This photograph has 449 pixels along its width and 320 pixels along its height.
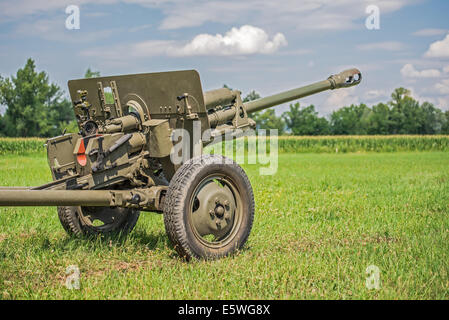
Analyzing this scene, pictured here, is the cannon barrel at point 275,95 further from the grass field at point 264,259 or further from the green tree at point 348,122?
the green tree at point 348,122

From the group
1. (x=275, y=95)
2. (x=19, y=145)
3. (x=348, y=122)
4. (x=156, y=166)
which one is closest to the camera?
(x=156, y=166)

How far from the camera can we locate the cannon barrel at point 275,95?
21.0 feet

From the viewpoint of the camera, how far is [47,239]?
266 inches

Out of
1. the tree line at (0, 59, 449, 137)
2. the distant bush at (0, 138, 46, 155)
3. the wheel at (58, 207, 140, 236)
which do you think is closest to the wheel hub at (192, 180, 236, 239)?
the wheel at (58, 207, 140, 236)

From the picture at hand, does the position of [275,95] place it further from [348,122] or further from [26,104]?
[348,122]

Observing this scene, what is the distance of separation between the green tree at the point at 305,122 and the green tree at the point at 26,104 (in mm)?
37874

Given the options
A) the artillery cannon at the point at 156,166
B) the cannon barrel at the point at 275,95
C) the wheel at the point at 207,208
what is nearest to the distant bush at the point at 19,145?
the cannon barrel at the point at 275,95

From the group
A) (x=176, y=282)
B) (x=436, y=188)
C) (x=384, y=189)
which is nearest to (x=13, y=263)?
(x=176, y=282)

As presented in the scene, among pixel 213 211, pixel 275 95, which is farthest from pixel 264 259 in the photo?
pixel 275 95

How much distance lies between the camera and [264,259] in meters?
5.55

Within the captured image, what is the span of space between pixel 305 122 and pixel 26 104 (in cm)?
4332

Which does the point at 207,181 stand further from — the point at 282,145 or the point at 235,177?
the point at 282,145

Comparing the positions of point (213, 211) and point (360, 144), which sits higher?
point (213, 211)

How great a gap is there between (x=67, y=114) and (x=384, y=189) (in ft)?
242
